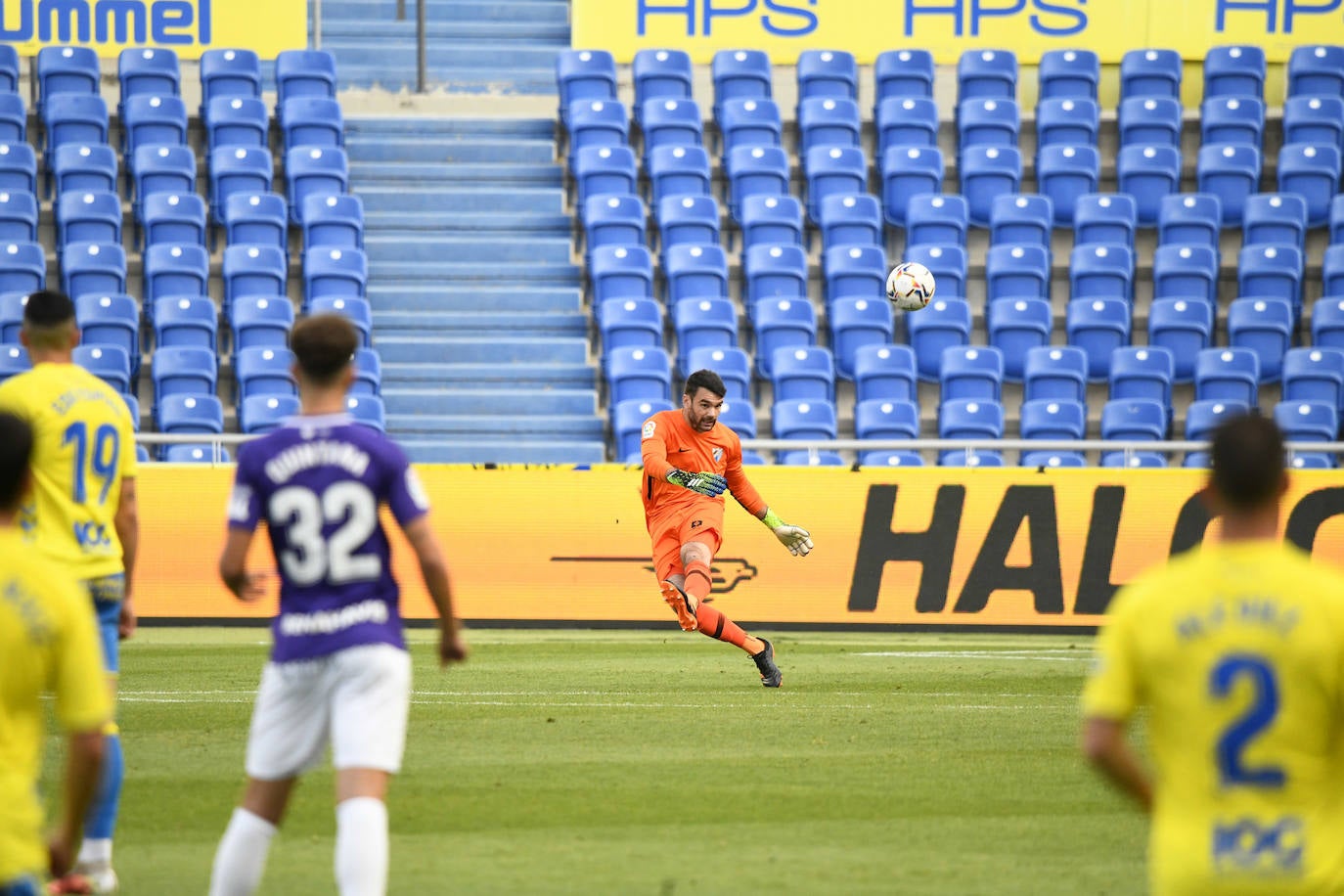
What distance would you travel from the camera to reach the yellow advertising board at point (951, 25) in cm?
2467

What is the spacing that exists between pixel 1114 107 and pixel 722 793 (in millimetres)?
18581

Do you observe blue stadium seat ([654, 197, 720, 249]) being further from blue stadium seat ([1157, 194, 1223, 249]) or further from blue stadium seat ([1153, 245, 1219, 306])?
blue stadium seat ([1157, 194, 1223, 249])

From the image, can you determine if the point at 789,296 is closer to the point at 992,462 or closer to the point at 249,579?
the point at 992,462

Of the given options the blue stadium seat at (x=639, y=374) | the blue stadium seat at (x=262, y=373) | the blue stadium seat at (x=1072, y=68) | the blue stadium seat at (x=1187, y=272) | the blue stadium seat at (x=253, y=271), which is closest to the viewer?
the blue stadium seat at (x=262, y=373)

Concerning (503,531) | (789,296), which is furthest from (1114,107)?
(503,531)

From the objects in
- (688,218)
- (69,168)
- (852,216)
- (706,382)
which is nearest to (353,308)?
(688,218)

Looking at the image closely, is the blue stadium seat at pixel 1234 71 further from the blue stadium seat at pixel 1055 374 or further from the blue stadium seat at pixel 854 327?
the blue stadium seat at pixel 854 327

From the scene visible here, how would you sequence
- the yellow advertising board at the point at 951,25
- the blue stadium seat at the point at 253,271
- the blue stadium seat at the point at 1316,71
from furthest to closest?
1. the yellow advertising board at the point at 951,25
2. the blue stadium seat at the point at 1316,71
3. the blue stadium seat at the point at 253,271

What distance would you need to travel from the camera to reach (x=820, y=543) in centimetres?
1711

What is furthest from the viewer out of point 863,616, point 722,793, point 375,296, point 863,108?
point 863,108

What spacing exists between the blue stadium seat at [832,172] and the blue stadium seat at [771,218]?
52cm

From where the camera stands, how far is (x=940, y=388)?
67.4 ft

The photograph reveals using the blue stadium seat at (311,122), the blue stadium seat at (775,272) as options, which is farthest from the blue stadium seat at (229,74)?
the blue stadium seat at (775,272)

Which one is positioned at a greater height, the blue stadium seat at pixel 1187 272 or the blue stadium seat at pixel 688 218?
the blue stadium seat at pixel 688 218
